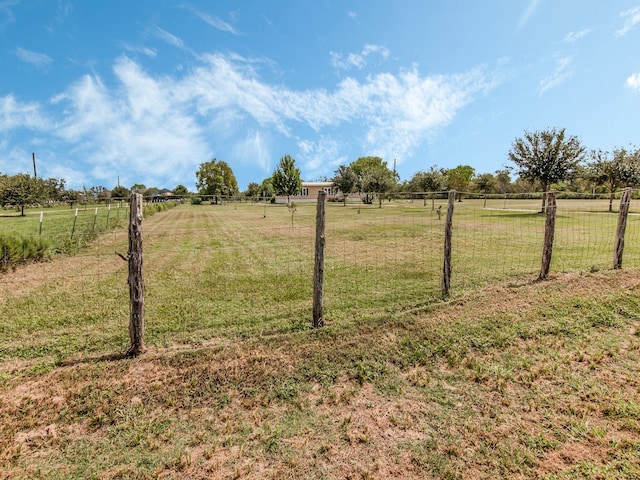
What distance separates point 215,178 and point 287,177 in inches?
909

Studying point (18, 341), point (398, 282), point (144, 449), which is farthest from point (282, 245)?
point (144, 449)

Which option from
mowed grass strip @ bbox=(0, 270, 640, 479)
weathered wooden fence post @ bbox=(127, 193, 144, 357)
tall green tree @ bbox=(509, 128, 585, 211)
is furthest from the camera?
tall green tree @ bbox=(509, 128, 585, 211)

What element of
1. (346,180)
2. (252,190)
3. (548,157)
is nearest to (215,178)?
(252,190)

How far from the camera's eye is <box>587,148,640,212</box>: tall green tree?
2269 centimetres

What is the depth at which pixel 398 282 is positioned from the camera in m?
6.78

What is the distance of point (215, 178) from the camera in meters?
70.6

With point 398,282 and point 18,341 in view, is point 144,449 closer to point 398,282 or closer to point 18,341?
point 18,341

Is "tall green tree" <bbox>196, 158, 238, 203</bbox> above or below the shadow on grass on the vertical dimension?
above

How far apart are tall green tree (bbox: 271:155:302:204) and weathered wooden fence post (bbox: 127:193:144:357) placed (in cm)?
5353

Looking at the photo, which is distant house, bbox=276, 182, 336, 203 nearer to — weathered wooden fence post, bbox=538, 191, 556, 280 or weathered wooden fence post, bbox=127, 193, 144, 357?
weathered wooden fence post, bbox=538, 191, 556, 280

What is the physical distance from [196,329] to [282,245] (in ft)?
24.7

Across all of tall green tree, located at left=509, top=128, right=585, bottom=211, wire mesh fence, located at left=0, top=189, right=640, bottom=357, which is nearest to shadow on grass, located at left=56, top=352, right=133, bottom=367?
wire mesh fence, located at left=0, top=189, right=640, bottom=357

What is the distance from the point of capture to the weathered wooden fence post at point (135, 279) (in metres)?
3.85

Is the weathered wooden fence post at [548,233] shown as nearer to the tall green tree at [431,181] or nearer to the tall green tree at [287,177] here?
the tall green tree at [431,181]
